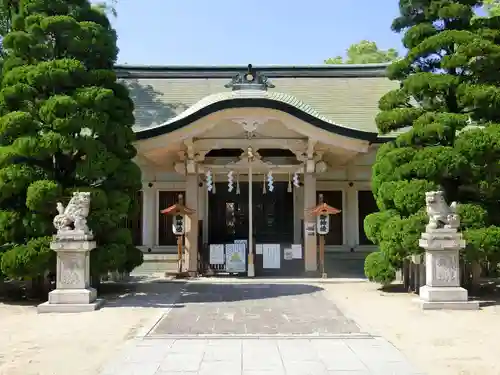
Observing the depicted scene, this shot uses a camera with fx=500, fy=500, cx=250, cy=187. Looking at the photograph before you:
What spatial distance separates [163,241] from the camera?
53.9 feet

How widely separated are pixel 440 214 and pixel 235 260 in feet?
19.8

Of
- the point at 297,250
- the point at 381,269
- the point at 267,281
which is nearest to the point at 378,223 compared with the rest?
the point at 381,269

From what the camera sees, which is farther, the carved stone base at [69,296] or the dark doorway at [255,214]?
the dark doorway at [255,214]

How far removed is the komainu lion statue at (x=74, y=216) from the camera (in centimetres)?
923

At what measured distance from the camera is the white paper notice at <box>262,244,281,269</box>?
13.8 m

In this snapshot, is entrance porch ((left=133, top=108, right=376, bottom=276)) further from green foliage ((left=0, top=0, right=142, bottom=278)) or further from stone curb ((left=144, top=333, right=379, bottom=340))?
stone curb ((left=144, top=333, right=379, bottom=340))

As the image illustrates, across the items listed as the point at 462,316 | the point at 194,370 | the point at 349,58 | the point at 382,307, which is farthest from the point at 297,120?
the point at 349,58

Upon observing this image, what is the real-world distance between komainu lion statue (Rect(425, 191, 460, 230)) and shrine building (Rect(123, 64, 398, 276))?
14.1 feet

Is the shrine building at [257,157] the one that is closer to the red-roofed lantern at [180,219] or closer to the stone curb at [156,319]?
the red-roofed lantern at [180,219]

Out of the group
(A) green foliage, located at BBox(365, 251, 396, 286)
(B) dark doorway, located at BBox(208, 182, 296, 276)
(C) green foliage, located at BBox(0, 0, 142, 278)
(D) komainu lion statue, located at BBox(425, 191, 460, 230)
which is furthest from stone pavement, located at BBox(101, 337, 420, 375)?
(B) dark doorway, located at BBox(208, 182, 296, 276)

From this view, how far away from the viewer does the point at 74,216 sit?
9289mm

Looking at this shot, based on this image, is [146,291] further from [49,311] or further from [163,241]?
[163,241]

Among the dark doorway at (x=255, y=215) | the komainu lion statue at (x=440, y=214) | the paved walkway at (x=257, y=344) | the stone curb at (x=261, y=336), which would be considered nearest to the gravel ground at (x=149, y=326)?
the paved walkway at (x=257, y=344)

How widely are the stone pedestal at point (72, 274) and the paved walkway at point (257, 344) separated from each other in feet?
5.10
